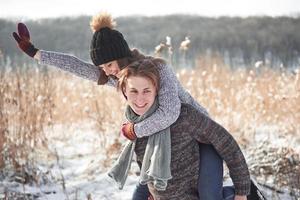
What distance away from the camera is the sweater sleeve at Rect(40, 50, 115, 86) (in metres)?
2.86

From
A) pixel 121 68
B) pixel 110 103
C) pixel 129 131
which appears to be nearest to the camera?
pixel 129 131

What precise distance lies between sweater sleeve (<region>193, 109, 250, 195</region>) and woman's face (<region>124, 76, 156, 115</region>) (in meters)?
0.22

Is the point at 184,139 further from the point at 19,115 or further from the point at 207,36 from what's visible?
the point at 207,36

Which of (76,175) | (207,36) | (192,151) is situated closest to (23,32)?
(192,151)

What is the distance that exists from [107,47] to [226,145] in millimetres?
796

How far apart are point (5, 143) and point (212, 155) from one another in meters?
2.71

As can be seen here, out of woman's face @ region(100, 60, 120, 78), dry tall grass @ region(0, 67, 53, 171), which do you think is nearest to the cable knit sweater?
woman's face @ region(100, 60, 120, 78)

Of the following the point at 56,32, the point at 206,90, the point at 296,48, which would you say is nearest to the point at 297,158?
the point at 206,90

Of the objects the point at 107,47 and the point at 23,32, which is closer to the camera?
the point at 107,47

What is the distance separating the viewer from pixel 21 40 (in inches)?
112

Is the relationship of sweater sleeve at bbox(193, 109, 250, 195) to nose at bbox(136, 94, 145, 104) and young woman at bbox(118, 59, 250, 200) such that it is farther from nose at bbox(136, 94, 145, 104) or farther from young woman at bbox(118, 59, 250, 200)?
nose at bbox(136, 94, 145, 104)

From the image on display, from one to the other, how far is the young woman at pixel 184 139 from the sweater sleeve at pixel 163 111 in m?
0.03

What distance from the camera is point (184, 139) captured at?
7.89 ft

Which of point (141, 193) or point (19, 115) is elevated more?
point (19, 115)
